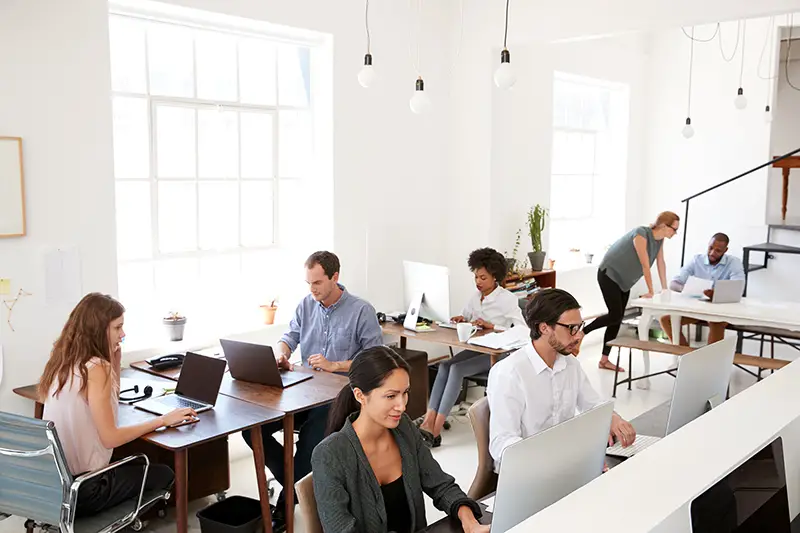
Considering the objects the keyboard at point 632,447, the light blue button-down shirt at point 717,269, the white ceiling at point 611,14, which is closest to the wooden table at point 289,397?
the keyboard at point 632,447

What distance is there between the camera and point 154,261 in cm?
495

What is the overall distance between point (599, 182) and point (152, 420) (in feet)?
21.9

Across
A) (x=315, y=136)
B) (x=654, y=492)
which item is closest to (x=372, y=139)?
(x=315, y=136)

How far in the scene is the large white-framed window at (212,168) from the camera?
4770mm

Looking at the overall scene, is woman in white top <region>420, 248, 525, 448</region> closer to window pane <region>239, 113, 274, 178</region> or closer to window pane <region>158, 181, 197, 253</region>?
window pane <region>239, 113, 274, 178</region>

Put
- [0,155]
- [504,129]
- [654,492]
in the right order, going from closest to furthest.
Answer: [654,492] < [0,155] < [504,129]

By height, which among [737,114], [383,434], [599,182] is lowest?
[383,434]

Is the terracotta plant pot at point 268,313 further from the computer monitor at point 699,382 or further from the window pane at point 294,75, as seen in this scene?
the computer monitor at point 699,382

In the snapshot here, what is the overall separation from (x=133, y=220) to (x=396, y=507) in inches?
118

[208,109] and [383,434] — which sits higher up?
[208,109]

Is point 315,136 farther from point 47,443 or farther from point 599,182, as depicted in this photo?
point 599,182

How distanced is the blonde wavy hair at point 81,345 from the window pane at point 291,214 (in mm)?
2472

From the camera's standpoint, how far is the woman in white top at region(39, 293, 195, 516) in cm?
313

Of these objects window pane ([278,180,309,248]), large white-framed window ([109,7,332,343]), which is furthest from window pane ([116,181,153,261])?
window pane ([278,180,309,248])
